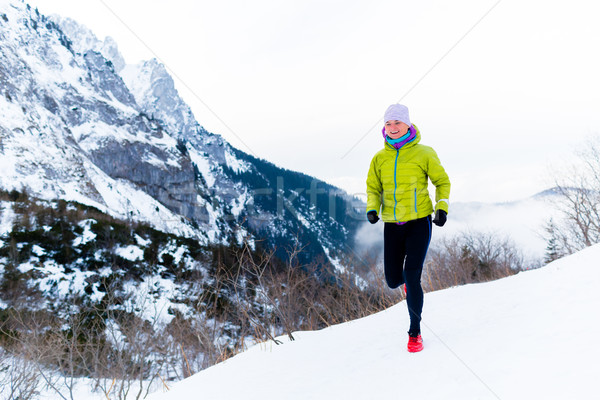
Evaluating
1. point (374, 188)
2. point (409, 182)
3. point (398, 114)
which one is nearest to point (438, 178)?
point (409, 182)

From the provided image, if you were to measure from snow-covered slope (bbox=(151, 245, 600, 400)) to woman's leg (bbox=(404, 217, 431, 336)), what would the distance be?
385 millimetres

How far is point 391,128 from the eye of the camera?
3096 mm

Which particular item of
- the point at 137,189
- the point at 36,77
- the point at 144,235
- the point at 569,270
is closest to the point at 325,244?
the point at 137,189

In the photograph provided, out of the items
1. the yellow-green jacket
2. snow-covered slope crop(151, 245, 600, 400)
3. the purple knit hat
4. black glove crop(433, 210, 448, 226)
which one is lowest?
snow-covered slope crop(151, 245, 600, 400)

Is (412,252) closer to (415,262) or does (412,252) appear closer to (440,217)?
(415,262)

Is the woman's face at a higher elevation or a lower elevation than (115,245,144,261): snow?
lower

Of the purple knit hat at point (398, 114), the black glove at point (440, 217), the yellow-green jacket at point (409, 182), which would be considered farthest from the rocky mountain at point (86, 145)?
the black glove at point (440, 217)

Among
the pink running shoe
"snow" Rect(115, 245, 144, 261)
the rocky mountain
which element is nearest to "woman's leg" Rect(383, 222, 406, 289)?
the pink running shoe

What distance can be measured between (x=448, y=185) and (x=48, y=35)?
129806 mm

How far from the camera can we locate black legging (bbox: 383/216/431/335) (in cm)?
296

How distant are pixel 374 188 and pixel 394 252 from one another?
0.66 meters

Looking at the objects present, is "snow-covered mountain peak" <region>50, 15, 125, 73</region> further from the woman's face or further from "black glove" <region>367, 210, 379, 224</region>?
"black glove" <region>367, 210, 379, 224</region>

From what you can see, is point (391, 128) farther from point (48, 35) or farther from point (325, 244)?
point (325, 244)

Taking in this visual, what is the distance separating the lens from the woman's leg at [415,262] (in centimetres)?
297
